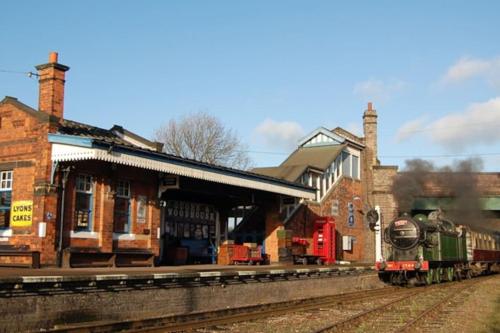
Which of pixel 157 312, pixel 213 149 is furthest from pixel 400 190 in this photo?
pixel 213 149

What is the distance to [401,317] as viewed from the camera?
12914 mm

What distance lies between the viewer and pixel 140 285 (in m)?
12.0

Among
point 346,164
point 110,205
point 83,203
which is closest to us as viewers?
point 83,203

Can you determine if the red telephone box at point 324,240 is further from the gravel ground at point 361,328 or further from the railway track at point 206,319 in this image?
the gravel ground at point 361,328

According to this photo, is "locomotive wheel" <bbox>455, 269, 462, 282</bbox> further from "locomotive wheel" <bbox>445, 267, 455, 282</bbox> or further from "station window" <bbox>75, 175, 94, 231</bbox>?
"station window" <bbox>75, 175, 94, 231</bbox>

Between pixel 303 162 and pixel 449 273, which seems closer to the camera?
pixel 449 273

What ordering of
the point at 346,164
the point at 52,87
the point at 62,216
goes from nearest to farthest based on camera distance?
the point at 62,216 → the point at 52,87 → the point at 346,164

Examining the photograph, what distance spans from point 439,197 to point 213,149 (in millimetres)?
22353

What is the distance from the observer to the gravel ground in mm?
11094

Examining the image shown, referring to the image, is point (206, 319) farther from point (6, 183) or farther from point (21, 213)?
point (6, 183)

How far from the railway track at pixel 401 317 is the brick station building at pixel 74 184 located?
25.2ft

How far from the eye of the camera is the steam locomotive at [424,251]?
20.9 m

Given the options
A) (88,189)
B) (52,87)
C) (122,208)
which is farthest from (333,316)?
(52,87)

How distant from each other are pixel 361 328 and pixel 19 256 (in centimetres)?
976
